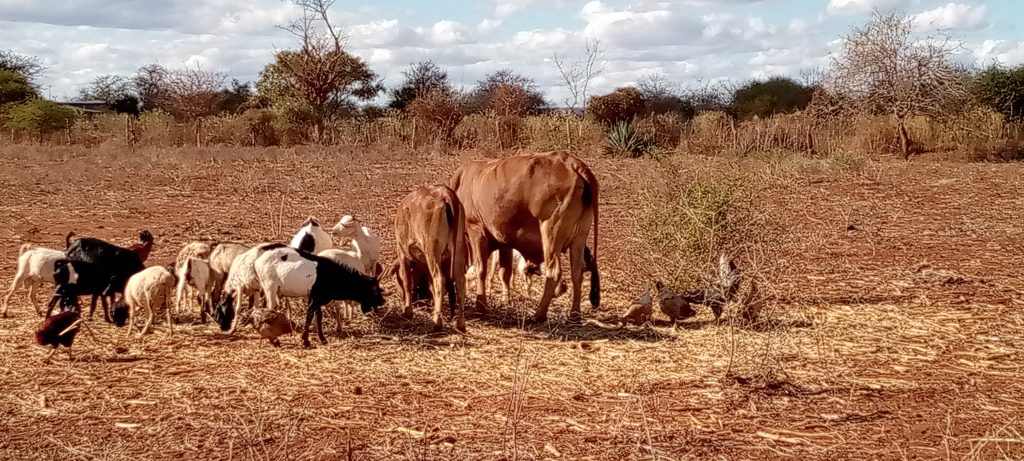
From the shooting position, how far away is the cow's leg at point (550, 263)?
327 inches

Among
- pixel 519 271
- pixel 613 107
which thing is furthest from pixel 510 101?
pixel 519 271

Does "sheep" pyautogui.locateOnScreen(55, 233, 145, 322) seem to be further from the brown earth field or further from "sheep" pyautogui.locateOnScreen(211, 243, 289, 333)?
"sheep" pyautogui.locateOnScreen(211, 243, 289, 333)

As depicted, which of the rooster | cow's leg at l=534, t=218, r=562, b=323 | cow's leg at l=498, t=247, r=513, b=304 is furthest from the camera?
cow's leg at l=498, t=247, r=513, b=304

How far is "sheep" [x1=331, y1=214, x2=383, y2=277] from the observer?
880cm

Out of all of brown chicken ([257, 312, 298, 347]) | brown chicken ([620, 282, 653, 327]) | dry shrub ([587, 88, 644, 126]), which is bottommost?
brown chicken ([620, 282, 653, 327])

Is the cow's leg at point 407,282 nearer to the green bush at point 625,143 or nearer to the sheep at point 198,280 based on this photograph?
the sheep at point 198,280

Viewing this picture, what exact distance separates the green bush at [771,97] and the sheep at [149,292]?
119 ft

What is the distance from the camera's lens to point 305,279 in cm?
724

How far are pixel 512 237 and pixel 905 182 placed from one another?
13.3 meters

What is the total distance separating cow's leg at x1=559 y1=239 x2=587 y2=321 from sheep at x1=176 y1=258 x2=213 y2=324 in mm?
3223

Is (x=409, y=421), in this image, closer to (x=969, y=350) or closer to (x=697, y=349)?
(x=697, y=349)

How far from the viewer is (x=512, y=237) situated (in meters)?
8.66

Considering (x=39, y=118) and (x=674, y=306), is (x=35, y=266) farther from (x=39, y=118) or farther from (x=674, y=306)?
(x=39, y=118)

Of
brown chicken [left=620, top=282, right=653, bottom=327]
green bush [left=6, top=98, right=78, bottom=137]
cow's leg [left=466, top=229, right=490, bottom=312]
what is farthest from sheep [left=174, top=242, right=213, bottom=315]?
green bush [left=6, top=98, right=78, bottom=137]
